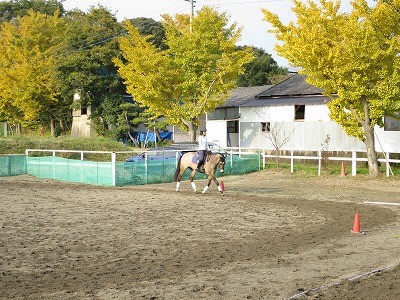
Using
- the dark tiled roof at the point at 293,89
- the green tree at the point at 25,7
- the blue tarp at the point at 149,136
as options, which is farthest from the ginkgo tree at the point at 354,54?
the green tree at the point at 25,7

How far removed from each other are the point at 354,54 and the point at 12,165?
17.3 metres

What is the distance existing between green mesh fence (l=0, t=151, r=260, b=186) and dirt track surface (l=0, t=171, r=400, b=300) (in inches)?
146

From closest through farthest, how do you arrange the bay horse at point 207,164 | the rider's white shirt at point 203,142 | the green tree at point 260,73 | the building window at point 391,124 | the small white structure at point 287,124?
the rider's white shirt at point 203,142 < the bay horse at point 207,164 < the building window at point 391,124 < the small white structure at point 287,124 < the green tree at point 260,73

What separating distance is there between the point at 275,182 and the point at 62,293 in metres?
19.9

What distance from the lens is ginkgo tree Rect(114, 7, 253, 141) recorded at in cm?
3512

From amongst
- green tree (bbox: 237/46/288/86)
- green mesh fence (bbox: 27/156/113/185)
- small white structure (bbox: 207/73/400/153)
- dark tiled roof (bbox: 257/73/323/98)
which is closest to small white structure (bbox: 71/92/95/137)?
small white structure (bbox: 207/73/400/153)

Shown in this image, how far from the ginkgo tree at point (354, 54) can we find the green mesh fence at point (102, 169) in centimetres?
626

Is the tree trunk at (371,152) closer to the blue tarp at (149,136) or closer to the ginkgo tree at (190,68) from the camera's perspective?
the ginkgo tree at (190,68)

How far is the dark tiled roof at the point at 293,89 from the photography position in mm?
36500

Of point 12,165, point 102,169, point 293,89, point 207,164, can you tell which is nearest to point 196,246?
point 207,164

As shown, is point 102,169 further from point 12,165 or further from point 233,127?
point 233,127

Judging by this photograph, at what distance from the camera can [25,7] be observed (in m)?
Result: 94.2

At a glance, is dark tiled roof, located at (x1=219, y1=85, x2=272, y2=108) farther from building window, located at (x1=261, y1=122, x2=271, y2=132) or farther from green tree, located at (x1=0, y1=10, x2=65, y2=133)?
green tree, located at (x1=0, y1=10, x2=65, y2=133)

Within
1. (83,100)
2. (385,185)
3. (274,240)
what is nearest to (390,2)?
(385,185)
